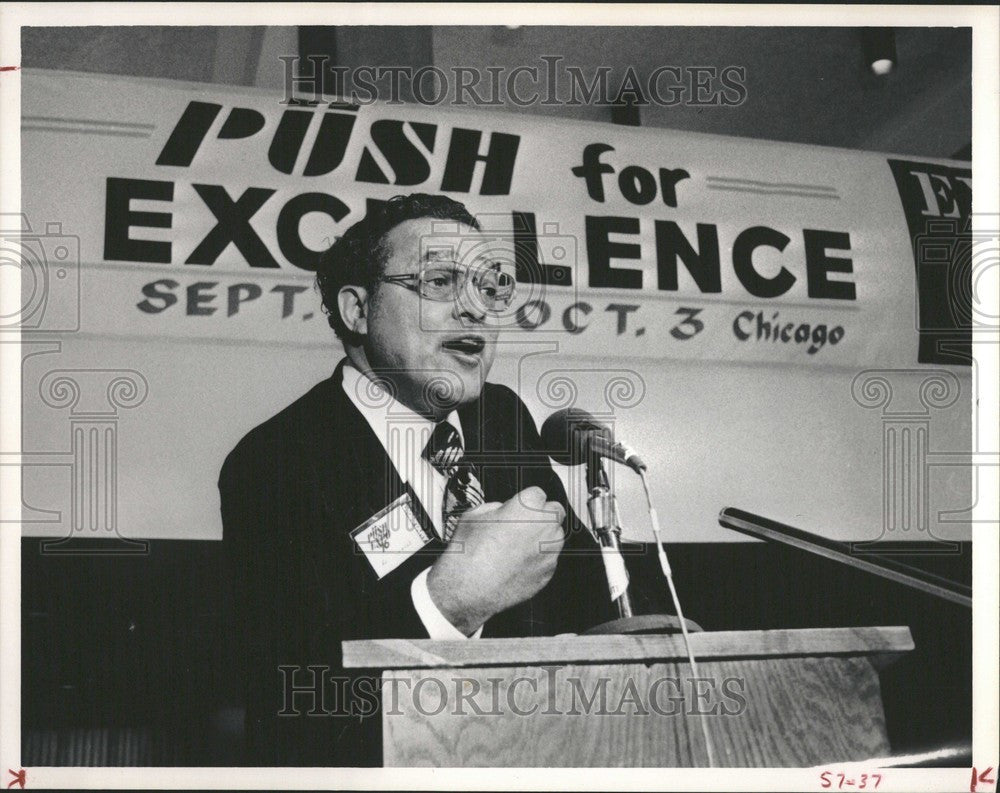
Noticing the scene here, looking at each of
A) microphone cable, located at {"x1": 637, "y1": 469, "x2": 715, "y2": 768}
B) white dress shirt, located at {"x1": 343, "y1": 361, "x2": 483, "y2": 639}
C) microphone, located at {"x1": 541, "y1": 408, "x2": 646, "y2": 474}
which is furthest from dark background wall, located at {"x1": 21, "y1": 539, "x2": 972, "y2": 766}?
white dress shirt, located at {"x1": 343, "y1": 361, "x2": 483, "y2": 639}

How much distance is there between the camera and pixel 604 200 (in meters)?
2.65

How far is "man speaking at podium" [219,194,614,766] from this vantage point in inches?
99.7

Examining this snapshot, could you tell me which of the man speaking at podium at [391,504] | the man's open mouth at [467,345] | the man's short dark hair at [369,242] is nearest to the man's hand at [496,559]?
the man speaking at podium at [391,504]

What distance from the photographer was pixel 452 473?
258 cm

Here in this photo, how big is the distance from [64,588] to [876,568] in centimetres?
228

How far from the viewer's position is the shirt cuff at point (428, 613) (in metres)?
2.52

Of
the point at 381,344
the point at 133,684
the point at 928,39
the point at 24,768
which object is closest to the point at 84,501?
the point at 133,684

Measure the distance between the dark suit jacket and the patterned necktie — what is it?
4 centimetres

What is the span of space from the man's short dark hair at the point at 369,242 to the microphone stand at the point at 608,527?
2.56 ft

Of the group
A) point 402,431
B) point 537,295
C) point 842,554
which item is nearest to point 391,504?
point 402,431

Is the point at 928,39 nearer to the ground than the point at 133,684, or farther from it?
farther from it

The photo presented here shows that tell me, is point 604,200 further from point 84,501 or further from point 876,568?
point 84,501

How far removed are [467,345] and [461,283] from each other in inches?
7.0

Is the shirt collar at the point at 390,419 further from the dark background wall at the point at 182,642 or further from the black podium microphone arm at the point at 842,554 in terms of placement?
the black podium microphone arm at the point at 842,554
